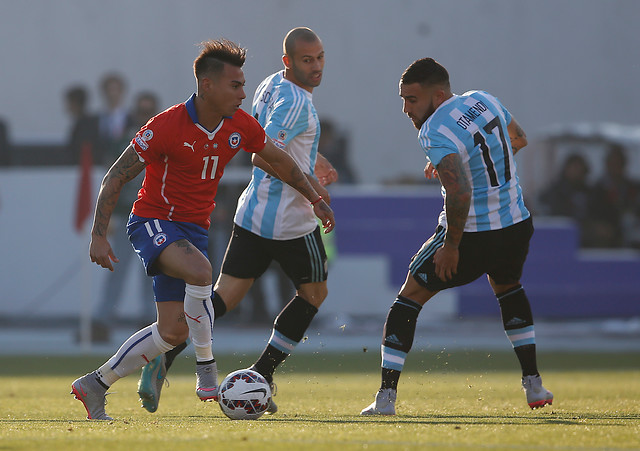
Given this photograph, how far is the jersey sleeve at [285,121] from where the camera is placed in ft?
21.9

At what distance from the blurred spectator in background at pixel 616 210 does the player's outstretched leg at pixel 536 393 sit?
9156 mm

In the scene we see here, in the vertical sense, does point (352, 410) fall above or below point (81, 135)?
below

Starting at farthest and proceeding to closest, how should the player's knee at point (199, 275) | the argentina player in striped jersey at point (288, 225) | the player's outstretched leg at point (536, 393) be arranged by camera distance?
the argentina player in striped jersey at point (288, 225) < the player's outstretched leg at point (536, 393) < the player's knee at point (199, 275)

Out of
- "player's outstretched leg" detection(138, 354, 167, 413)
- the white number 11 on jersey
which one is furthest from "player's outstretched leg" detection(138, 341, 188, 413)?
the white number 11 on jersey

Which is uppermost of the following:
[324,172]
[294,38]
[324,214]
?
[294,38]

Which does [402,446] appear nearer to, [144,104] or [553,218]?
[144,104]

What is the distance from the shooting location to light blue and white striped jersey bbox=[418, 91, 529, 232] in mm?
6180

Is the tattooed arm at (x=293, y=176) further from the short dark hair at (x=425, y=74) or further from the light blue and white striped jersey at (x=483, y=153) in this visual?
the short dark hair at (x=425, y=74)

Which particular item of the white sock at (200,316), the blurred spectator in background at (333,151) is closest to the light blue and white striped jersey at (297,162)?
the white sock at (200,316)

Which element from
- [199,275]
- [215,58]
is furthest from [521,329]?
[215,58]

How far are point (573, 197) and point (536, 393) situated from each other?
9.49 metres

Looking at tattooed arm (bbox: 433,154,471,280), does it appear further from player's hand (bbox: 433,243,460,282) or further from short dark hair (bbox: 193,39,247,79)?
short dark hair (bbox: 193,39,247,79)

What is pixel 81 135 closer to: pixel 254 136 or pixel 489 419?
pixel 254 136

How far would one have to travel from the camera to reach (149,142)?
5.93 metres
